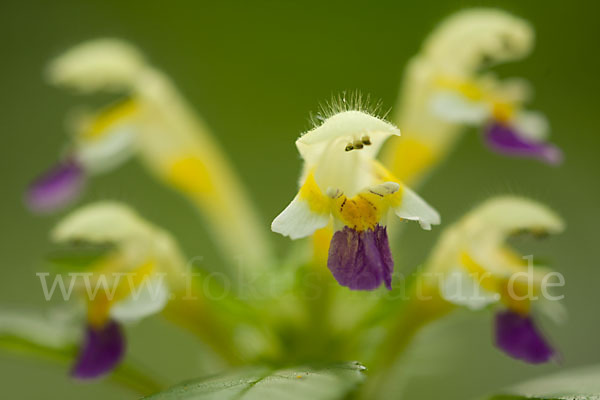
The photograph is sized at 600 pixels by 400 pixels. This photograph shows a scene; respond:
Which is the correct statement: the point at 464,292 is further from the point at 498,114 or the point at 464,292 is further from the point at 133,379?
the point at 133,379

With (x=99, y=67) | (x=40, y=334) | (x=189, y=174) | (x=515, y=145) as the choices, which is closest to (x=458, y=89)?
(x=515, y=145)

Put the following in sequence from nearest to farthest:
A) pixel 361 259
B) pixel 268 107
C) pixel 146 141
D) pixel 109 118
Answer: pixel 361 259, pixel 109 118, pixel 146 141, pixel 268 107

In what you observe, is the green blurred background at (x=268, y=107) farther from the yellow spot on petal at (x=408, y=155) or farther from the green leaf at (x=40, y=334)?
the green leaf at (x=40, y=334)

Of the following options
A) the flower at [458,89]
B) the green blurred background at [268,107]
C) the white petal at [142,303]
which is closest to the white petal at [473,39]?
the flower at [458,89]

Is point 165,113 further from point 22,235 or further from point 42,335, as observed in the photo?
point 22,235

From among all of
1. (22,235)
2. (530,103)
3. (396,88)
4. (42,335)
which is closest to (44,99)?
(22,235)

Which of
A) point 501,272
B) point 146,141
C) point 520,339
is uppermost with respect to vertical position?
point 146,141
